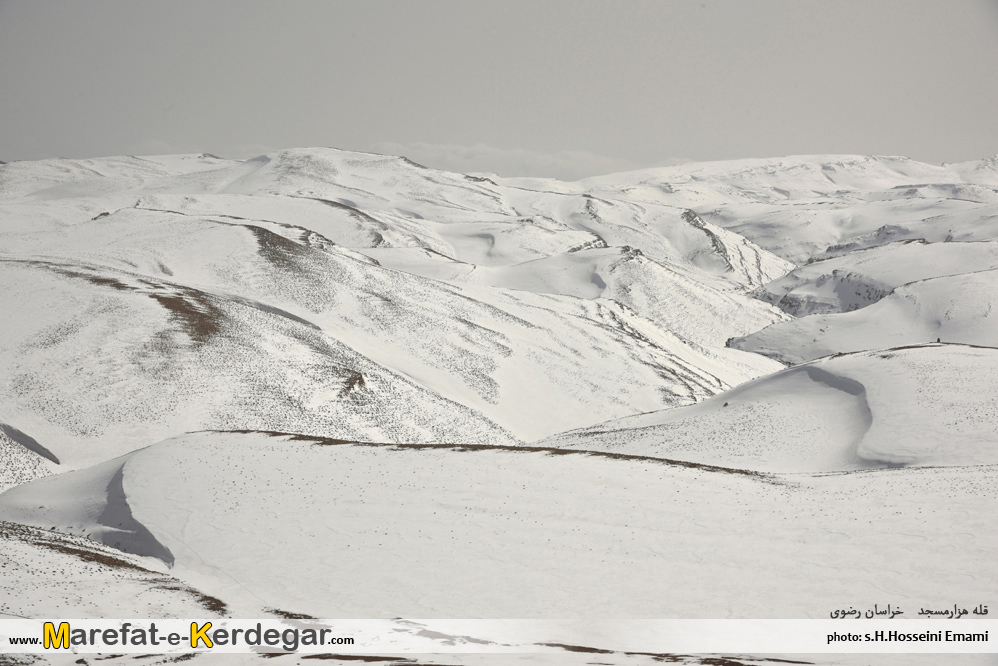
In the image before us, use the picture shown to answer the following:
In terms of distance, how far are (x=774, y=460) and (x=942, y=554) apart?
57.6 ft

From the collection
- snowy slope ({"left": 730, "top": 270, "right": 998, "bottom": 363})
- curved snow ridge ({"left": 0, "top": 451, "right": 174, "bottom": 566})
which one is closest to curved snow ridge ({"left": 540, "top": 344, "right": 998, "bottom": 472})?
curved snow ridge ({"left": 0, "top": 451, "right": 174, "bottom": 566})

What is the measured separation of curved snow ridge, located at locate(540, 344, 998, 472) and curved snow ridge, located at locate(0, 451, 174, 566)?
25.4 meters

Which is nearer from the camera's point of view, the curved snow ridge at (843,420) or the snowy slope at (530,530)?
the snowy slope at (530,530)

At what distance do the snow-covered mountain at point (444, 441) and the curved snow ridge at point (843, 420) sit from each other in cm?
22

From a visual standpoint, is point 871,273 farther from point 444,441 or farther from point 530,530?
point 530,530

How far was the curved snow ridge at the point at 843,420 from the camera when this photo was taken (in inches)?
1292

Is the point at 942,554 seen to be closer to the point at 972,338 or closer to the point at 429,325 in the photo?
the point at 429,325

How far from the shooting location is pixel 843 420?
39906mm

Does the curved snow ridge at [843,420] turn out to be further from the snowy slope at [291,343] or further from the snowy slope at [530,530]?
the snowy slope at [291,343]

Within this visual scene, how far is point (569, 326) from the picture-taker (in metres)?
84.7

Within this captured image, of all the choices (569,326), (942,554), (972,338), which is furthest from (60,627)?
(972,338)

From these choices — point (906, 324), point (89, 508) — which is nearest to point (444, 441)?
point (89, 508)

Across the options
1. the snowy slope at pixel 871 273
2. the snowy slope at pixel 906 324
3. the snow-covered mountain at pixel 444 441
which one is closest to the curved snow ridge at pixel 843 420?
the snow-covered mountain at pixel 444 441

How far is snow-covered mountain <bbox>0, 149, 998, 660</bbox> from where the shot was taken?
752 inches
